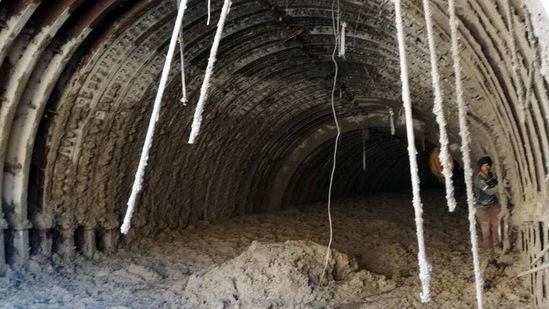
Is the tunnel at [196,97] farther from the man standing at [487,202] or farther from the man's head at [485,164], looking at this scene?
the man standing at [487,202]

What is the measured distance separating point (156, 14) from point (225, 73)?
1.70m

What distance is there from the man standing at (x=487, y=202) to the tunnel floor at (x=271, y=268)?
0.67 feet

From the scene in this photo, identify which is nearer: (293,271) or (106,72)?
(293,271)

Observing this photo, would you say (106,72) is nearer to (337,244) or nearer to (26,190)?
(26,190)

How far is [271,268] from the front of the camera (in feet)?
20.2

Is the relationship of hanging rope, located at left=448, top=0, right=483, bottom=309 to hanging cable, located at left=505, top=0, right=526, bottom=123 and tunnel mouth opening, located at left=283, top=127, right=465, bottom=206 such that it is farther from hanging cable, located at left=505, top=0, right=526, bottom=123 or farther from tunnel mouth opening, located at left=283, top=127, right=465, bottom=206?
tunnel mouth opening, located at left=283, top=127, right=465, bottom=206

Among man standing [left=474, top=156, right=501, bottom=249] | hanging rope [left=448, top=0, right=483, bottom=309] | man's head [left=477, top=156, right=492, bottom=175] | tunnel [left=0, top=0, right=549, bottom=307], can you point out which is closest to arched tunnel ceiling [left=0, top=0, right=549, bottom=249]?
tunnel [left=0, top=0, right=549, bottom=307]

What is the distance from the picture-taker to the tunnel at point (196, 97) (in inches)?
191

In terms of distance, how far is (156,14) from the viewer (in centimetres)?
626

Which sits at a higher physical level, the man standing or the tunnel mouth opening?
the tunnel mouth opening

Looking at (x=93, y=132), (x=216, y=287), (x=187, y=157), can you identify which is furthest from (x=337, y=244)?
(x=93, y=132)

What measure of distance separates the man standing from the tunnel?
8.6 inches

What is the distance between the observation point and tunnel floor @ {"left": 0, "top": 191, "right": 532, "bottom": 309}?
579 centimetres

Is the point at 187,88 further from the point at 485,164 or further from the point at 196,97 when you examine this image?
the point at 485,164
